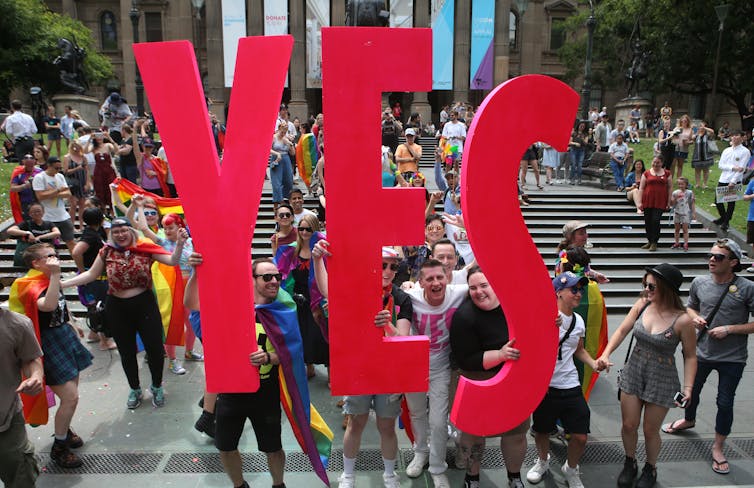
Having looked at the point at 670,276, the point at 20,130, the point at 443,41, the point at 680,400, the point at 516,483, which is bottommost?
the point at 516,483

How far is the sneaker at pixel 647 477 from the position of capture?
438 cm

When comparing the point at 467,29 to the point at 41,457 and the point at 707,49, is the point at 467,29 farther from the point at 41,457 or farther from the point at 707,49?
the point at 41,457

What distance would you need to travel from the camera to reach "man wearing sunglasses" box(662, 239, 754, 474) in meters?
4.63

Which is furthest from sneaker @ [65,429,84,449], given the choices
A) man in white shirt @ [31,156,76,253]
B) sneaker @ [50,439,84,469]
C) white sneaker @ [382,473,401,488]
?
man in white shirt @ [31,156,76,253]

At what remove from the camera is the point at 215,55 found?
33.8m

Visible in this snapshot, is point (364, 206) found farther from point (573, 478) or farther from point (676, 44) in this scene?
point (676, 44)

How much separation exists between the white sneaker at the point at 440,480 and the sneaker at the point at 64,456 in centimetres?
301

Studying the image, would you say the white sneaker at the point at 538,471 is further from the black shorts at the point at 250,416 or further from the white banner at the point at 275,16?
the white banner at the point at 275,16

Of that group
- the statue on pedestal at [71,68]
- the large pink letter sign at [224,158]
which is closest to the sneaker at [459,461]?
the large pink letter sign at [224,158]

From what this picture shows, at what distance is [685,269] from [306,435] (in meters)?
9.49

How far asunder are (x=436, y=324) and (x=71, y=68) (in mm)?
23064

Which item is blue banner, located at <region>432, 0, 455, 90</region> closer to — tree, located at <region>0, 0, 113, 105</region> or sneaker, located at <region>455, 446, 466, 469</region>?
tree, located at <region>0, 0, 113, 105</region>

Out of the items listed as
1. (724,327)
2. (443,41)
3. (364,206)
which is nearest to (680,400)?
(724,327)

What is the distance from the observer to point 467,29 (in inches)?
1304
